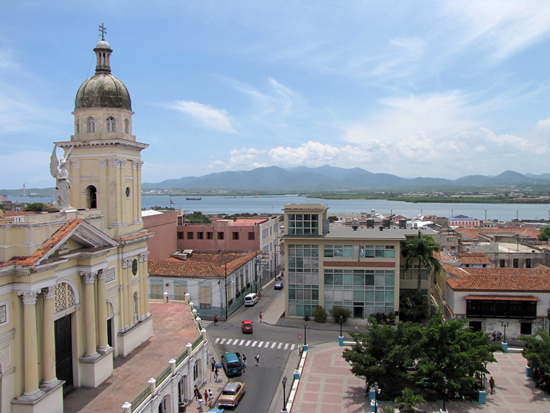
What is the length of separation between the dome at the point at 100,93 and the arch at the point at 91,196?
4864mm

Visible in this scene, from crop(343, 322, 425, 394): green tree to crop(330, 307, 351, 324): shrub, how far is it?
13910 mm

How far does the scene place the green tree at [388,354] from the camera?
2359cm

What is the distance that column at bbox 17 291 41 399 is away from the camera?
16.7 metres

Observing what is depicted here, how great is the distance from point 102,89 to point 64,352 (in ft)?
48.7

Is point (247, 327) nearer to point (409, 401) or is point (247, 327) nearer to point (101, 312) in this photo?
point (101, 312)

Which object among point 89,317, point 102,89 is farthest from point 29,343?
point 102,89

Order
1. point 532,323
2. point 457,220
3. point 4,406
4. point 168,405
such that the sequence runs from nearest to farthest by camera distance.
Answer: point 4,406, point 168,405, point 532,323, point 457,220

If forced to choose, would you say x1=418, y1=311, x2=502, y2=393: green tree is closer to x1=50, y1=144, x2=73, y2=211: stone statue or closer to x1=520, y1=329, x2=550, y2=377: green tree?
x1=520, y1=329, x2=550, y2=377: green tree

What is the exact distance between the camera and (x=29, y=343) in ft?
54.9

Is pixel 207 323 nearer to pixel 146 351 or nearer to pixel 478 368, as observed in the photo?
pixel 146 351

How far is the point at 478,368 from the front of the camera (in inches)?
954

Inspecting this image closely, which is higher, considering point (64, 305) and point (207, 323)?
point (64, 305)

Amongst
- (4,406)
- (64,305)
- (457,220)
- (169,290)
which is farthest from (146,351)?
(457,220)

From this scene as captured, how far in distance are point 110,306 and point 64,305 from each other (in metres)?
4.47
